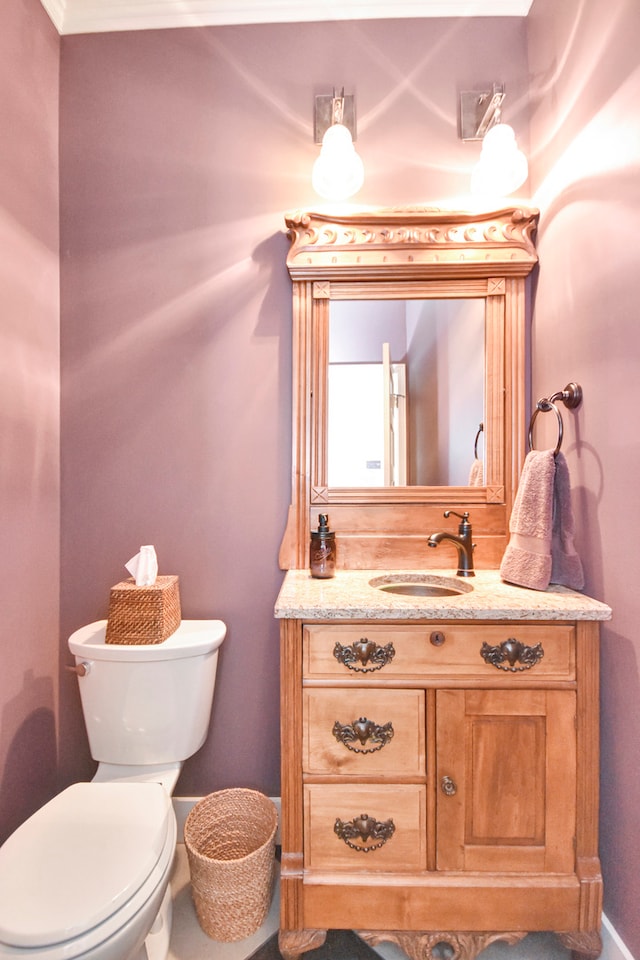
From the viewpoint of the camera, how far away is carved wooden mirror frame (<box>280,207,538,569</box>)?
1.40 metres

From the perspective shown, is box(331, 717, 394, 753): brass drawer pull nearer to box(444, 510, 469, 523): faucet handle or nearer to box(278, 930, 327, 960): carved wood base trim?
box(278, 930, 327, 960): carved wood base trim

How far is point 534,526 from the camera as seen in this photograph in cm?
118

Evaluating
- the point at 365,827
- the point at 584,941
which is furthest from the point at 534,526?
the point at 584,941

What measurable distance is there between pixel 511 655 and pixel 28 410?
150 cm

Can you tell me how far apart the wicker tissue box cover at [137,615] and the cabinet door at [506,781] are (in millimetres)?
777

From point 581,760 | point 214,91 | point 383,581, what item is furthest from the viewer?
point 214,91

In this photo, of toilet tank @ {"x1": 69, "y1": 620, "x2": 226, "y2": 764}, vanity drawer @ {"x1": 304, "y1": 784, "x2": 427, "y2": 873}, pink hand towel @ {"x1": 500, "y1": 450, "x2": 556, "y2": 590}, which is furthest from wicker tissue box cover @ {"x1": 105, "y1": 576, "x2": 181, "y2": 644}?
pink hand towel @ {"x1": 500, "y1": 450, "x2": 556, "y2": 590}

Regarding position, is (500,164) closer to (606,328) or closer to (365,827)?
(606,328)

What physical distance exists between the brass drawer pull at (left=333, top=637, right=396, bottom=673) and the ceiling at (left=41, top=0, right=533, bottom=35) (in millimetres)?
1946

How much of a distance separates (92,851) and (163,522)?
2.77ft

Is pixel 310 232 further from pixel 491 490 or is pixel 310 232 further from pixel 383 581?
pixel 383 581

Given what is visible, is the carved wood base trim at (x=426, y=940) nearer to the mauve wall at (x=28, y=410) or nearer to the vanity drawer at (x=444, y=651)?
the vanity drawer at (x=444, y=651)

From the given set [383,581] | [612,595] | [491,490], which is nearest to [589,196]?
[491,490]

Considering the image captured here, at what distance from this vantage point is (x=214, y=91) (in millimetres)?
1450
